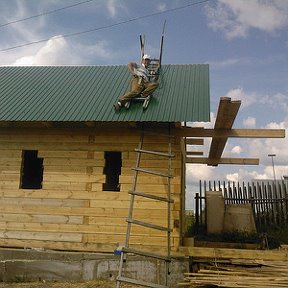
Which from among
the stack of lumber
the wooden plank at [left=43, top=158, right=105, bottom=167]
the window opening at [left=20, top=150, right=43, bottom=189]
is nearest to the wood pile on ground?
the stack of lumber

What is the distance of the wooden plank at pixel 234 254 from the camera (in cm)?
895

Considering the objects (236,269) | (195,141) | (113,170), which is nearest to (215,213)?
(195,141)

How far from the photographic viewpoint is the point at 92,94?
11.7m

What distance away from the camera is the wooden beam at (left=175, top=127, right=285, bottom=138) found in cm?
957

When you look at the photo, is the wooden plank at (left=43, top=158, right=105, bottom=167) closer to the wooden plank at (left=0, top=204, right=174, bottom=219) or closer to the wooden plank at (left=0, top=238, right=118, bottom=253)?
the wooden plank at (left=0, top=204, right=174, bottom=219)

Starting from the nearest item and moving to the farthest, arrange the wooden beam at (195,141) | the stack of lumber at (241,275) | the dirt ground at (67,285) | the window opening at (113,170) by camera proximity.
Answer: the stack of lumber at (241,275) → the dirt ground at (67,285) → the wooden beam at (195,141) → the window opening at (113,170)

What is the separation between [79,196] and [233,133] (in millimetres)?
4700

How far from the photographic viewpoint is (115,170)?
1341cm

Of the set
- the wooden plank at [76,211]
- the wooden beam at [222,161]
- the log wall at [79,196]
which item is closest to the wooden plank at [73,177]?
the log wall at [79,196]

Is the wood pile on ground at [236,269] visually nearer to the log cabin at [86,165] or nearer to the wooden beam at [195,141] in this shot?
the log cabin at [86,165]

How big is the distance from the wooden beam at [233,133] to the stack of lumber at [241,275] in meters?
3.27

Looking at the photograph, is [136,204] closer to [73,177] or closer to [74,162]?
[73,177]

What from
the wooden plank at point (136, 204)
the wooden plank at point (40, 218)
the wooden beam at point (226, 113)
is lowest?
the wooden plank at point (40, 218)

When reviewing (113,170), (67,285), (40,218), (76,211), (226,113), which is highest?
(226,113)
